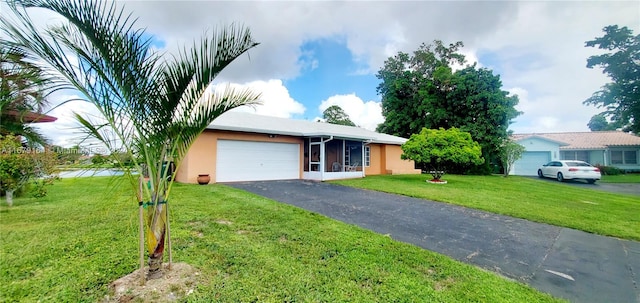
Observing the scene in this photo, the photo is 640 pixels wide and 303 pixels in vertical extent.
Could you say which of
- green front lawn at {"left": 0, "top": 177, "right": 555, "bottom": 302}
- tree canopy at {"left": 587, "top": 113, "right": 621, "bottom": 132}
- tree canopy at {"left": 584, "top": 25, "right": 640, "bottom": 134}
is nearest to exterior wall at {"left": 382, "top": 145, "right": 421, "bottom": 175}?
green front lawn at {"left": 0, "top": 177, "right": 555, "bottom": 302}

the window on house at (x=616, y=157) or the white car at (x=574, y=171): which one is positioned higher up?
the window on house at (x=616, y=157)

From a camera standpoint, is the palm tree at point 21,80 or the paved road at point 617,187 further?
the paved road at point 617,187

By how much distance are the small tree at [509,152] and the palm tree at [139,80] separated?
867 inches

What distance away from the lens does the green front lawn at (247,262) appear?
2723 mm

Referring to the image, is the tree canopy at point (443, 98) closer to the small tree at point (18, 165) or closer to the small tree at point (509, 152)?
the small tree at point (509, 152)

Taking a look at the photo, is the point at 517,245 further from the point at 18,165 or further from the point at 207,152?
the point at 18,165

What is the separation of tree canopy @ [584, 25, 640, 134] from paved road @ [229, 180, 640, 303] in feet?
83.3

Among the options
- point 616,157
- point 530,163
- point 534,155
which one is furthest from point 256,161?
point 616,157

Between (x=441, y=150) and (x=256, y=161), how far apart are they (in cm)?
956

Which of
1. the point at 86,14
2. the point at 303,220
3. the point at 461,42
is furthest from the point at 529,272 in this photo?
the point at 461,42

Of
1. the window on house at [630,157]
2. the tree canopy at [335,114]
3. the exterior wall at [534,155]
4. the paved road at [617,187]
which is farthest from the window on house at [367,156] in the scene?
the window on house at [630,157]

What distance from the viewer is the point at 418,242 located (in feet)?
14.9

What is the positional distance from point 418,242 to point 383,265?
56.1 inches

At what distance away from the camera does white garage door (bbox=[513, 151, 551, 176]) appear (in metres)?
23.8
